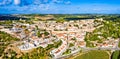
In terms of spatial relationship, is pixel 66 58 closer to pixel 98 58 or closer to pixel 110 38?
pixel 98 58

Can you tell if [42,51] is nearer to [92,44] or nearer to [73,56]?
[73,56]

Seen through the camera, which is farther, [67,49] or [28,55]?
[67,49]

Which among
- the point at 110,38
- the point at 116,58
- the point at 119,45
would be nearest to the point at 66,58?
the point at 116,58

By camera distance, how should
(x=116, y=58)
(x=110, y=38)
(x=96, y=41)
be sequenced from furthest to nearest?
1. (x=110, y=38)
2. (x=96, y=41)
3. (x=116, y=58)

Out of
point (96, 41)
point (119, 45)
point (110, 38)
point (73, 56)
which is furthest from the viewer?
point (110, 38)

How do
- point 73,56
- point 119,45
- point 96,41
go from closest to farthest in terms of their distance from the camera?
point 73,56 → point 119,45 → point 96,41

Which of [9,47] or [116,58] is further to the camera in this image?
[9,47]

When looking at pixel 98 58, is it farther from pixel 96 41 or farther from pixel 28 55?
pixel 96 41

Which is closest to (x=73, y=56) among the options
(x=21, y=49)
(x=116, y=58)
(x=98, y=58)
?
(x=98, y=58)
